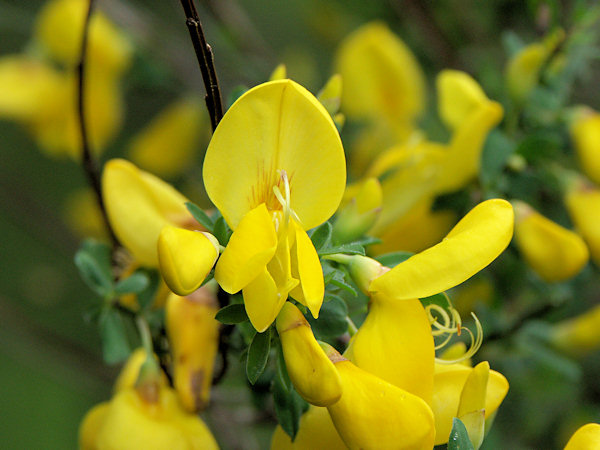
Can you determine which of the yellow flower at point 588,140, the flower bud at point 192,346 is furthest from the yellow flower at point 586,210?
the flower bud at point 192,346

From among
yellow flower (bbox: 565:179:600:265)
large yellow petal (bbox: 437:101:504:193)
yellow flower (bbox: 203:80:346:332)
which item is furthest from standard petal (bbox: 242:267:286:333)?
yellow flower (bbox: 565:179:600:265)

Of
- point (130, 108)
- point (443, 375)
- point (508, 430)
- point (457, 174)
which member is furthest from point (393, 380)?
point (130, 108)

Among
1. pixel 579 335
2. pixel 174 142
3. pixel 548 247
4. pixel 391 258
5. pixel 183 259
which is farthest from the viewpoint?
pixel 174 142

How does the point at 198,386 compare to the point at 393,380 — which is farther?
the point at 198,386

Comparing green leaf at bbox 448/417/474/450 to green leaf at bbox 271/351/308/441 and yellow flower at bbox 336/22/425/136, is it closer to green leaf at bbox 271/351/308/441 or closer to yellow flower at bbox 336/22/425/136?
green leaf at bbox 271/351/308/441

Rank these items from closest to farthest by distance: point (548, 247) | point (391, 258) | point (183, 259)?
point (183, 259)
point (391, 258)
point (548, 247)

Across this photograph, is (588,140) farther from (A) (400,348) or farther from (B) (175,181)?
(B) (175,181)

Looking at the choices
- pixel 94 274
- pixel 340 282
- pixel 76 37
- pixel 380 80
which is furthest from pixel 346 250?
pixel 76 37

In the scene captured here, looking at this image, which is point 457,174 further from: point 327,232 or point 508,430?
point 508,430
